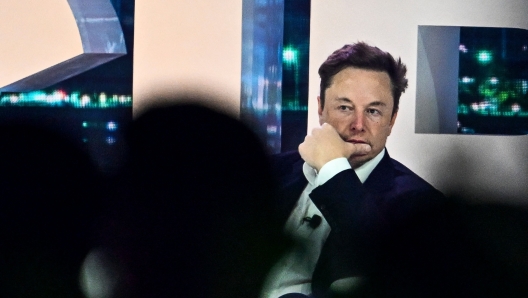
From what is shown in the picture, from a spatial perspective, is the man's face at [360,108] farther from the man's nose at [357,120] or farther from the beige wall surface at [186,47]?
the beige wall surface at [186,47]

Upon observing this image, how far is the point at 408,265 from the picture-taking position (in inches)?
49.6

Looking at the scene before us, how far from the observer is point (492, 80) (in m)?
1.27

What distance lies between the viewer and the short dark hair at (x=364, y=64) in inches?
48.5

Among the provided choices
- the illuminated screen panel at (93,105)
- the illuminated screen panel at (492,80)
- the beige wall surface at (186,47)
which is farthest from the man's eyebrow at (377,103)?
the illuminated screen panel at (93,105)

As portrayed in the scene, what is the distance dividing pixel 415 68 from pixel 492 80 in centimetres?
22

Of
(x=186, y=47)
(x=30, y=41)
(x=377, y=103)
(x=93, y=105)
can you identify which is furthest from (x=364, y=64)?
(x=30, y=41)

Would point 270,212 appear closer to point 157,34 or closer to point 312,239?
point 312,239

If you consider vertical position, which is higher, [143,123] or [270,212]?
[143,123]

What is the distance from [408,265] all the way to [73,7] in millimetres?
1144

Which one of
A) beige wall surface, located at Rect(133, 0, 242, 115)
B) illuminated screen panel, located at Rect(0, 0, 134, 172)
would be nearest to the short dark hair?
beige wall surface, located at Rect(133, 0, 242, 115)

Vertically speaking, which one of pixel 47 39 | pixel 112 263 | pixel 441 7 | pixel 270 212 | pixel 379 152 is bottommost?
pixel 112 263

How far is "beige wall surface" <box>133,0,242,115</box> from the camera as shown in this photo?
1.24 meters

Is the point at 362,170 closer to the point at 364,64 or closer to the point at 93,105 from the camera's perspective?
the point at 364,64

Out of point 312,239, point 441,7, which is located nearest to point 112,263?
point 312,239
